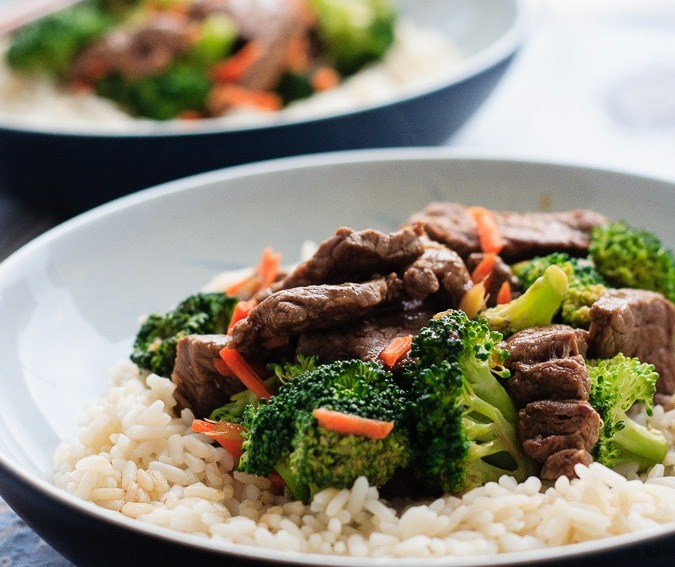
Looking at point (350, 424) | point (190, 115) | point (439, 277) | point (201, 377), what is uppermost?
point (439, 277)

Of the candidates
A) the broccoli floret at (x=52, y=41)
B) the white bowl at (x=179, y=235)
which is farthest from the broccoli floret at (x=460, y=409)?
the broccoli floret at (x=52, y=41)

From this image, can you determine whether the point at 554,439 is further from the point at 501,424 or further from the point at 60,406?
the point at 60,406

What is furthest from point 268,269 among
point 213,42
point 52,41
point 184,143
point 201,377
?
point 52,41

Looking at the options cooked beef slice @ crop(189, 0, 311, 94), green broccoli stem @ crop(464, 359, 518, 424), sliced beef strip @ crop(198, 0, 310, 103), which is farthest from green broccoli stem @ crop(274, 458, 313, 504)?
cooked beef slice @ crop(189, 0, 311, 94)

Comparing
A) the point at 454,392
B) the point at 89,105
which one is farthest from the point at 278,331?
the point at 89,105

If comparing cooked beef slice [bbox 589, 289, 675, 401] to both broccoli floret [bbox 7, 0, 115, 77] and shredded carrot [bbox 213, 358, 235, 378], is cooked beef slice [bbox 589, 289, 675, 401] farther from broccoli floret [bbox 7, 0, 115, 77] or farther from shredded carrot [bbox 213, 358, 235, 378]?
broccoli floret [bbox 7, 0, 115, 77]

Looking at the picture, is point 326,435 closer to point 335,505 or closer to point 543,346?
point 335,505

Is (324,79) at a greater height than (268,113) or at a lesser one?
greater
